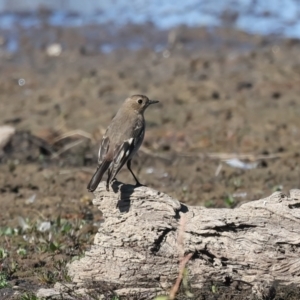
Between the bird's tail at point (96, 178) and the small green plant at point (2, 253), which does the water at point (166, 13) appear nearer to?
the bird's tail at point (96, 178)

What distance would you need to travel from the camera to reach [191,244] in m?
6.18

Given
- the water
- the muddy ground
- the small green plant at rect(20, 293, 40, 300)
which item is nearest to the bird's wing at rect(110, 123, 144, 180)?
the muddy ground

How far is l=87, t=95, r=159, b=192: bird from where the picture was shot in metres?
6.85

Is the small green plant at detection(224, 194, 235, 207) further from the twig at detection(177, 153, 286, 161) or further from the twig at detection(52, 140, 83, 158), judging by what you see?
the twig at detection(52, 140, 83, 158)

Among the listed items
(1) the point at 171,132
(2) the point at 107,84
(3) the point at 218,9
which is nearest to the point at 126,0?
(3) the point at 218,9

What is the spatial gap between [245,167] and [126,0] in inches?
368

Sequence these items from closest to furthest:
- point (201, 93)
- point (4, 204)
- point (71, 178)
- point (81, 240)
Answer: point (81, 240), point (4, 204), point (71, 178), point (201, 93)

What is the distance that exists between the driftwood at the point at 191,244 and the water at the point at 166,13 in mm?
10002

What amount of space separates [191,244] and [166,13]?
11.7m

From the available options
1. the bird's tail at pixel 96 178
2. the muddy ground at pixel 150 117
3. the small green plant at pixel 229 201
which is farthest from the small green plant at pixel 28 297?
the small green plant at pixel 229 201

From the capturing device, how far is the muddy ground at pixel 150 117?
8.81 m

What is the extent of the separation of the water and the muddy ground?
0.52 meters

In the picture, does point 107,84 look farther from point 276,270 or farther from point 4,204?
point 276,270

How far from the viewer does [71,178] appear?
9398 mm
